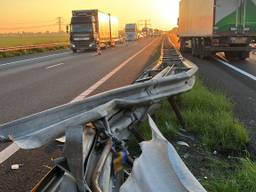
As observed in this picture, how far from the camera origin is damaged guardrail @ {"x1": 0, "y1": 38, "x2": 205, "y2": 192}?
10.6 ft

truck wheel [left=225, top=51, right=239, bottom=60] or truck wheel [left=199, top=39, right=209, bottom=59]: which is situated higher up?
truck wheel [left=199, top=39, right=209, bottom=59]

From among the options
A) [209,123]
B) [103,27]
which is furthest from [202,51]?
[103,27]

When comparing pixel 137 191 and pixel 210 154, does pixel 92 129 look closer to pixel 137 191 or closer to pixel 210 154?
pixel 137 191

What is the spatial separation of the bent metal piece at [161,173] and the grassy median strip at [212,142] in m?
1.08

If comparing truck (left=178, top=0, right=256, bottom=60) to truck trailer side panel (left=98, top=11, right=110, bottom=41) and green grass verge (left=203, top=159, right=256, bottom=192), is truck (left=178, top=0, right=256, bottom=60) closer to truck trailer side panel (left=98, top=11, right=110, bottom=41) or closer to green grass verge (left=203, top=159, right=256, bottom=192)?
green grass verge (left=203, top=159, right=256, bottom=192)

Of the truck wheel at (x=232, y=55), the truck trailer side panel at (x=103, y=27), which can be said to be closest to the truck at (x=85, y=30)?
the truck trailer side panel at (x=103, y=27)

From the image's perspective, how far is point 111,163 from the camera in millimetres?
3934

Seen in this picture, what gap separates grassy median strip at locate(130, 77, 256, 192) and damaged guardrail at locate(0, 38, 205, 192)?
0.83m

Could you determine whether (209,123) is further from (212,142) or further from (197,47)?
(197,47)

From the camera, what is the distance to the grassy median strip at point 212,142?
4.56 metres

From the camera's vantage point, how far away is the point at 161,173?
3.21 m

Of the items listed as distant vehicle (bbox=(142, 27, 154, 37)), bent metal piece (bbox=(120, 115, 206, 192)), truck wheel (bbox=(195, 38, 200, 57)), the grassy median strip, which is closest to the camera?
bent metal piece (bbox=(120, 115, 206, 192))

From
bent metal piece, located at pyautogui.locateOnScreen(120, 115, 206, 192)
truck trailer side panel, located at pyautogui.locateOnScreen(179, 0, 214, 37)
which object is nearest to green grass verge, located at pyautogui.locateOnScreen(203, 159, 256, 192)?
bent metal piece, located at pyautogui.locateOnScreen(120, 115, 206, 192)

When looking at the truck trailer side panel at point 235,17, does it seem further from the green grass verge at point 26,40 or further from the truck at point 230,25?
the green grass verge at point 26,40
